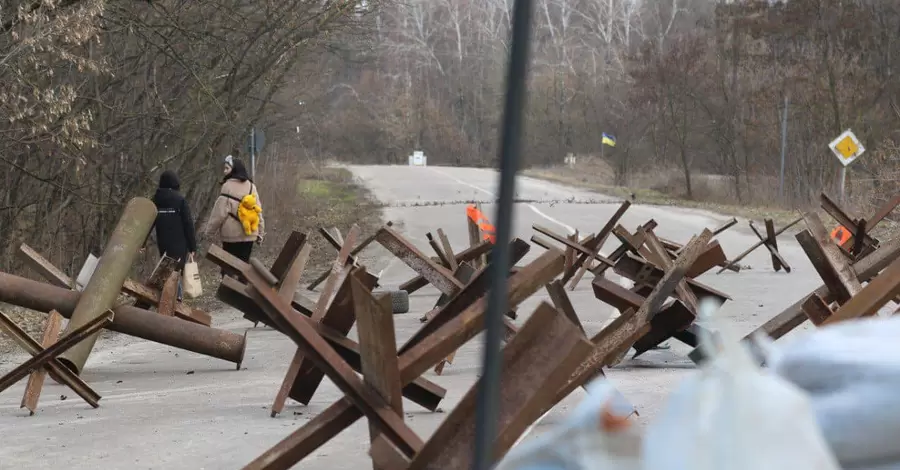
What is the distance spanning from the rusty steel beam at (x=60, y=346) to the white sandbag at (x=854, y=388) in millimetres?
4758

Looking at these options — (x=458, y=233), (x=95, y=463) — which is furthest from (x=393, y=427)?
(x=458, y=233)

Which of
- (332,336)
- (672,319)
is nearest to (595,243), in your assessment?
(672,319)

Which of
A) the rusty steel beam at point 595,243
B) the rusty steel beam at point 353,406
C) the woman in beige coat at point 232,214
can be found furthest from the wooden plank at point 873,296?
the woman in beige coat at point 232,214

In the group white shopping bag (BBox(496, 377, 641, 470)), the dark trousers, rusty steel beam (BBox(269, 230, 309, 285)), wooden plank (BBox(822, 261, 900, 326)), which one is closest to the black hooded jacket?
the dark trousers

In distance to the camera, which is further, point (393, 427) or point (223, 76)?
point (223, 76)

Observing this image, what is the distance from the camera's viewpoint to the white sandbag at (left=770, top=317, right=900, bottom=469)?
2.37 meters

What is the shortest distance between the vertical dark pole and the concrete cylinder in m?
6.44

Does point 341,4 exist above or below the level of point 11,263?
above

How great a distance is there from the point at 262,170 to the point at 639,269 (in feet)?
74.1

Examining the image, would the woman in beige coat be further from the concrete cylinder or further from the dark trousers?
the concrete cylinder

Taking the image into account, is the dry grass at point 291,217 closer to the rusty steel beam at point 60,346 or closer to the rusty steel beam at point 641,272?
the rusty steel beam at point 60,346

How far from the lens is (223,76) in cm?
1881

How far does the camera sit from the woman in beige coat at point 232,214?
43.1ft

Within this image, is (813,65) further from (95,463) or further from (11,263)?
(95,463)
